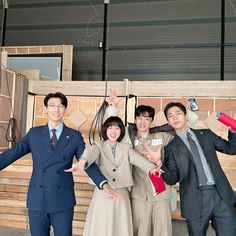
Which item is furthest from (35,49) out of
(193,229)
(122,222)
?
(193,229)

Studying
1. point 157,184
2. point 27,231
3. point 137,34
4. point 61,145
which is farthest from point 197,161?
point 137,34

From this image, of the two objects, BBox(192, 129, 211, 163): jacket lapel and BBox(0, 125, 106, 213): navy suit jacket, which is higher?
BBox(192, 129, 211, 163): jacket lapel

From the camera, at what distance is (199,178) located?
1.63 metres

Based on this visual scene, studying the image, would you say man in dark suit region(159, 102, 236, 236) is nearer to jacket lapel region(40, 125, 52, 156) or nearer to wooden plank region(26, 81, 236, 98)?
jacket lapel region(40, 125, 52, 156)

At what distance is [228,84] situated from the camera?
370 centimetres

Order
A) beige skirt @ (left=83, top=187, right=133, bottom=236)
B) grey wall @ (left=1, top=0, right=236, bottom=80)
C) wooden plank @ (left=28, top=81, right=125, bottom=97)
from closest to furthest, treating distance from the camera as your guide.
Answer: beige skirt @ (left=83, top=187, right=133, bottom=236) < wooden plank @ (left=28, top=81, right=125, bottom=97) < grey wall @ (left=1, top=0, right=236, bottom=80)

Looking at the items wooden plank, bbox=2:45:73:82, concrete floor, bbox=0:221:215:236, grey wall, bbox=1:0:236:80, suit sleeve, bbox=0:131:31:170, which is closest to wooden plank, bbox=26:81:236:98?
wooden plank, bbox=2:45:73:82

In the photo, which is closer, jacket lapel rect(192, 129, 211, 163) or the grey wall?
jacket lapel rect(192, 129, 211, 163)

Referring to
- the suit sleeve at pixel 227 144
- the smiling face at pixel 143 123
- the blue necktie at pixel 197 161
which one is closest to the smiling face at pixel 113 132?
the smiling face at pixel 143 123

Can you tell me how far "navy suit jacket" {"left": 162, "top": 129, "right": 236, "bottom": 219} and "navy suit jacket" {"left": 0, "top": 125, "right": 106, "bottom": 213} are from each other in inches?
17.2

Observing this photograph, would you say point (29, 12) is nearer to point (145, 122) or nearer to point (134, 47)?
point (134, 47)

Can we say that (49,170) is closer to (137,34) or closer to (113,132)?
(113,132)

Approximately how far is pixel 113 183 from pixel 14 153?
2.24 feet

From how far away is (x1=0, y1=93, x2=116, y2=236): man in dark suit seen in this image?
167 centimetres
